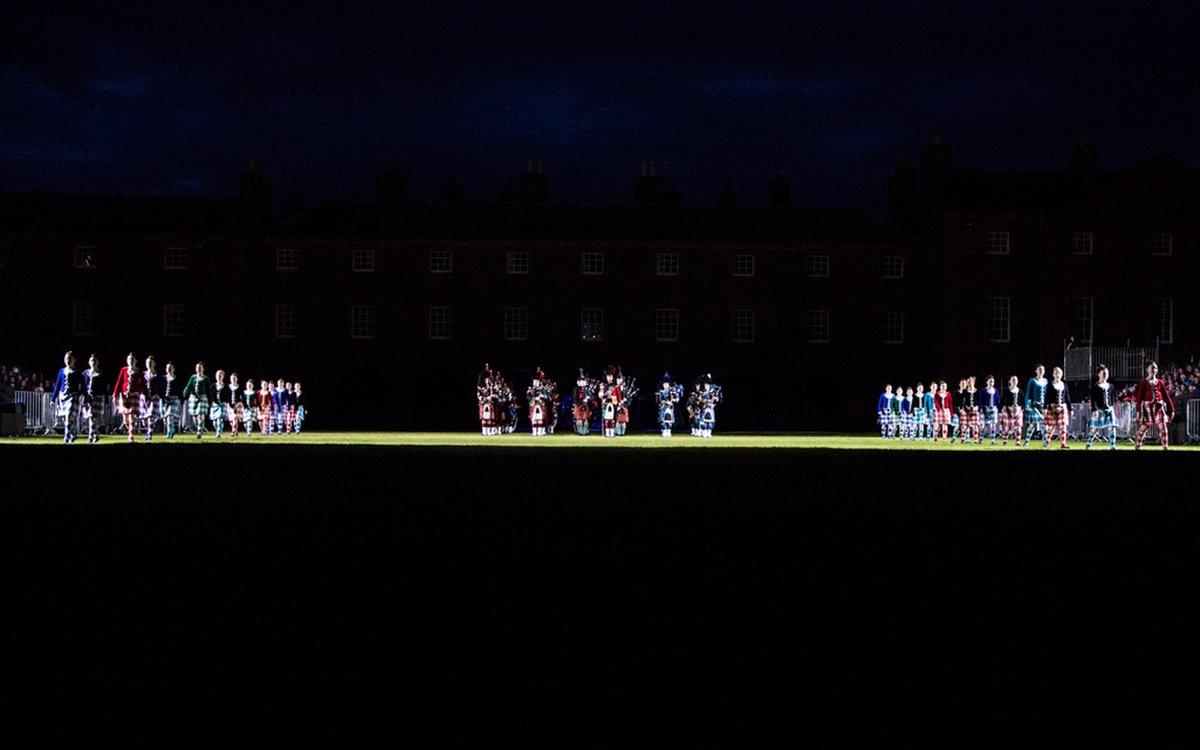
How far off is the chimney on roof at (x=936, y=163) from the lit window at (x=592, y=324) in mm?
15960

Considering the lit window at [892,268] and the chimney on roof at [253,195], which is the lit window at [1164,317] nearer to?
the lit window at [892,268]

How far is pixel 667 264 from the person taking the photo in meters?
47.3

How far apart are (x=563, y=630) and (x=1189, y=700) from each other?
89.0 inches

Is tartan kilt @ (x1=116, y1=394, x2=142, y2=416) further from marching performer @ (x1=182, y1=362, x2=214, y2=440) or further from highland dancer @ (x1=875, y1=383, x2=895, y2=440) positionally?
highland dancer @ (x1=875, y1=383, x2=895, y2=440)

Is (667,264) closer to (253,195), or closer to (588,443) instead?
(253,195)

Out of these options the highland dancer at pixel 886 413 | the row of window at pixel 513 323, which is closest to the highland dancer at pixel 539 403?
the highland dancer at pixel 886 413

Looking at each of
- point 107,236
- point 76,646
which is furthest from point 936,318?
point 76,646

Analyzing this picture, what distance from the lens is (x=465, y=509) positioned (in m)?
8.73

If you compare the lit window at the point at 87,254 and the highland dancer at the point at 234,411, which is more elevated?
the lit window at the point at 87,254

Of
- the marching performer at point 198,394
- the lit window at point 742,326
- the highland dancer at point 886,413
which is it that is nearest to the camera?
the marching performer at point 198,394

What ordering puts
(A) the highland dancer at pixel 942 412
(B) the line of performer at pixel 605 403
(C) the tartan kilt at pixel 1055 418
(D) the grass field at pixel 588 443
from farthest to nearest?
(A) the highland dancer at pixel 942 412 < (B) the line of performer at pixel 605 403 < (C) the tartan kilt at pixel 1055 418 < (D) the grass field at pixel 588 443

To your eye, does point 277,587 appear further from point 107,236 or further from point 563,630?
point 107,236

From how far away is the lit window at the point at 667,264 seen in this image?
155 feet

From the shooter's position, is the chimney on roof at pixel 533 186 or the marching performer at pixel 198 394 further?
the chimney on roof at pixel 533 186
